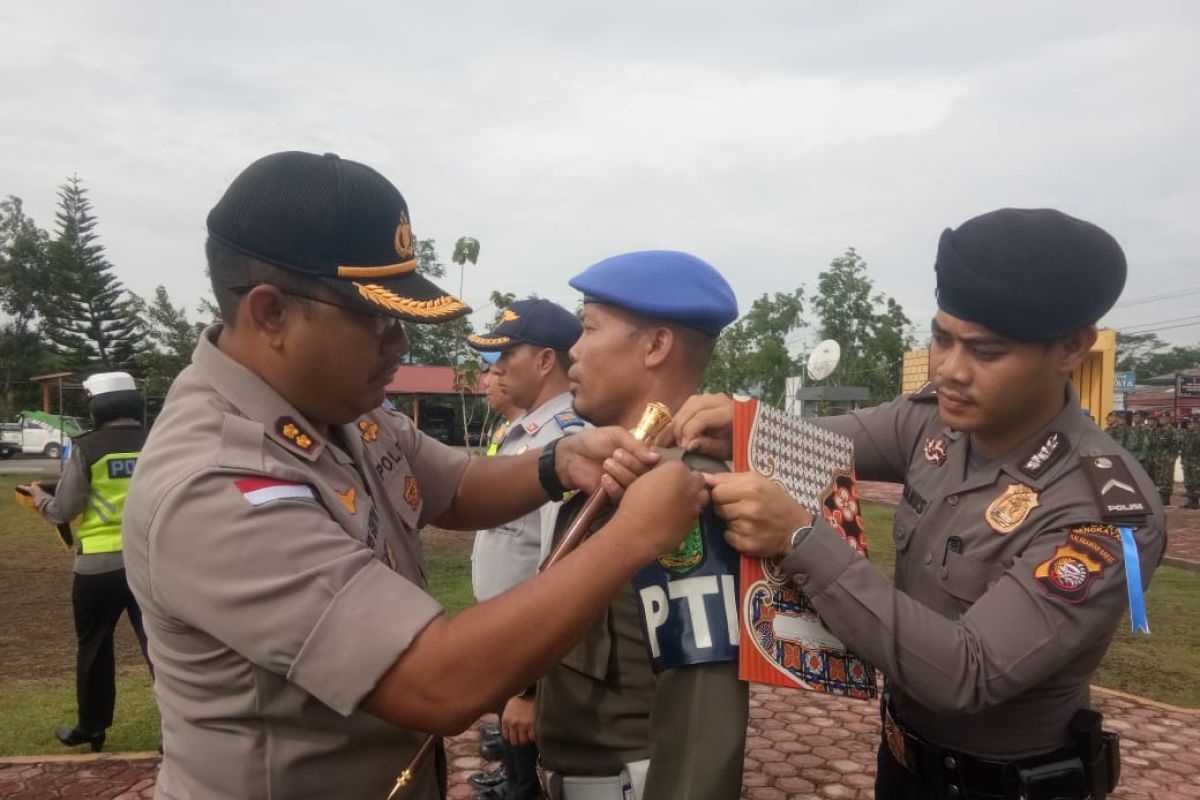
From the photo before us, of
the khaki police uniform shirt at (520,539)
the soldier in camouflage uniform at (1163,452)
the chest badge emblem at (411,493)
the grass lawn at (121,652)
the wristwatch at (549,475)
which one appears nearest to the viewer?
the chest badge emblem at (411,493)

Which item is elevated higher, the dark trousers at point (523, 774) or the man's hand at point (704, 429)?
the man's hand at point (704, 429)

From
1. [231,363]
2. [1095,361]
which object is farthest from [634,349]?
[1095,361]

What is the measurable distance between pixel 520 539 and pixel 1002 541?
8.65 ft

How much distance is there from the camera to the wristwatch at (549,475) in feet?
8.45

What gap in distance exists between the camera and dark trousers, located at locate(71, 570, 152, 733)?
5168 mm

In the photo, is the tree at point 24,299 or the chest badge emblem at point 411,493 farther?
the tree at point 24,299

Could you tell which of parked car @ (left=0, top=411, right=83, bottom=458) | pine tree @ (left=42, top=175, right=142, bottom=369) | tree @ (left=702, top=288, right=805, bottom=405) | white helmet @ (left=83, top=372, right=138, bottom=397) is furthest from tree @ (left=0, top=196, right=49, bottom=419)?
white helmet @ (left=83, top=372, right=138, bottom=397)

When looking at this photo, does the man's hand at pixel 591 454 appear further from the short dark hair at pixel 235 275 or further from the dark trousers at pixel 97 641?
the dark trousers at pixel 97 641

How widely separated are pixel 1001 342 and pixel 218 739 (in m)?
1.86

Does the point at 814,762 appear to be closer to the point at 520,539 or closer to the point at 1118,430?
the point at 520,539

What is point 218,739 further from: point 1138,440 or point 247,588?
point 1138,440

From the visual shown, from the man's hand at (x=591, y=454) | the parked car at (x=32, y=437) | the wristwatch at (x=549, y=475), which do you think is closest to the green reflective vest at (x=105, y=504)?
the wristwatch at (x=549, y=475)

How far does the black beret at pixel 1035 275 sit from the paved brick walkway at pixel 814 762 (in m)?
3.31

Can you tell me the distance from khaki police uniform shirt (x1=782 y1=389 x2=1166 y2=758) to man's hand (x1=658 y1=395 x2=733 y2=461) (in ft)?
1.23
